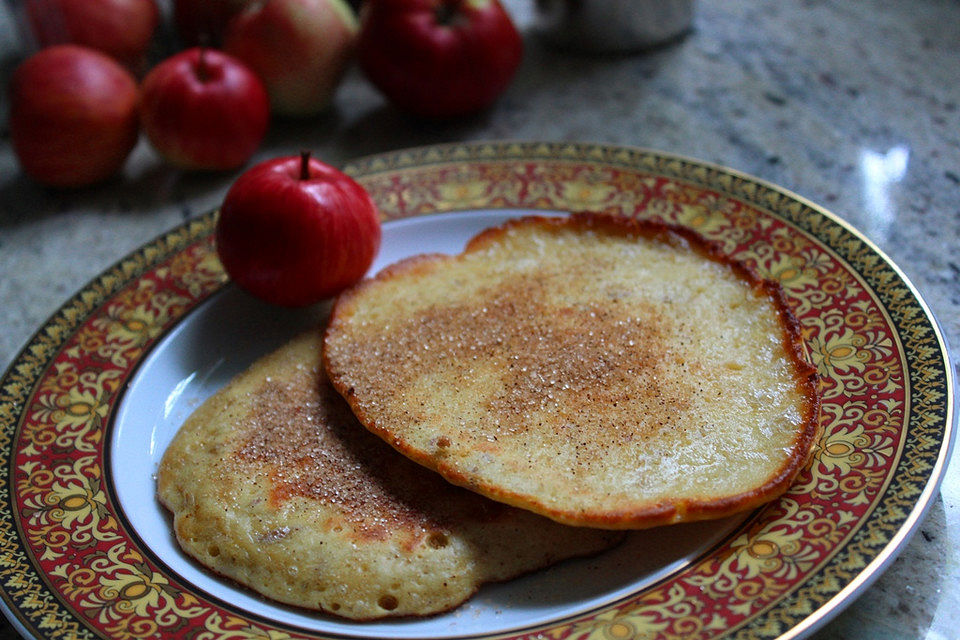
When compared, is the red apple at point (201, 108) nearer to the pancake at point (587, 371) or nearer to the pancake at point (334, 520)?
the pancake at point (587, 371)

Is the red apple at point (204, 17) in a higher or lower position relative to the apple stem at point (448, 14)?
lower

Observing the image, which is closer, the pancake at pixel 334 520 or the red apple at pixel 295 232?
the pancake at pixel 334 520

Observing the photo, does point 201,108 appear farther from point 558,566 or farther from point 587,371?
point 558,566

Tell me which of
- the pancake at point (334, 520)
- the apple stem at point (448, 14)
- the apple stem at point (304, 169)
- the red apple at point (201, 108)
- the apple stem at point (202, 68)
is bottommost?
Answer: the pancake at point (334, 520)

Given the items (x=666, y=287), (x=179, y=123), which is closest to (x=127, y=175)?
(x=179, y=123)

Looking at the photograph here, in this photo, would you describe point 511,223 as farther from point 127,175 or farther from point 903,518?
point 127,175

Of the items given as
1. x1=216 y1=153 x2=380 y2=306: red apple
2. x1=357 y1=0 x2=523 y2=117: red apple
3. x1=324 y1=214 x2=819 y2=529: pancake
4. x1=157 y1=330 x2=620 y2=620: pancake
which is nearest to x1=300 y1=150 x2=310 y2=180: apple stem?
x1=216 y1=153 x2=380 y2=306: red apple

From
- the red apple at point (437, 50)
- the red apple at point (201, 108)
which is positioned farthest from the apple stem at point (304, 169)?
the red apple at point (437, 50)
